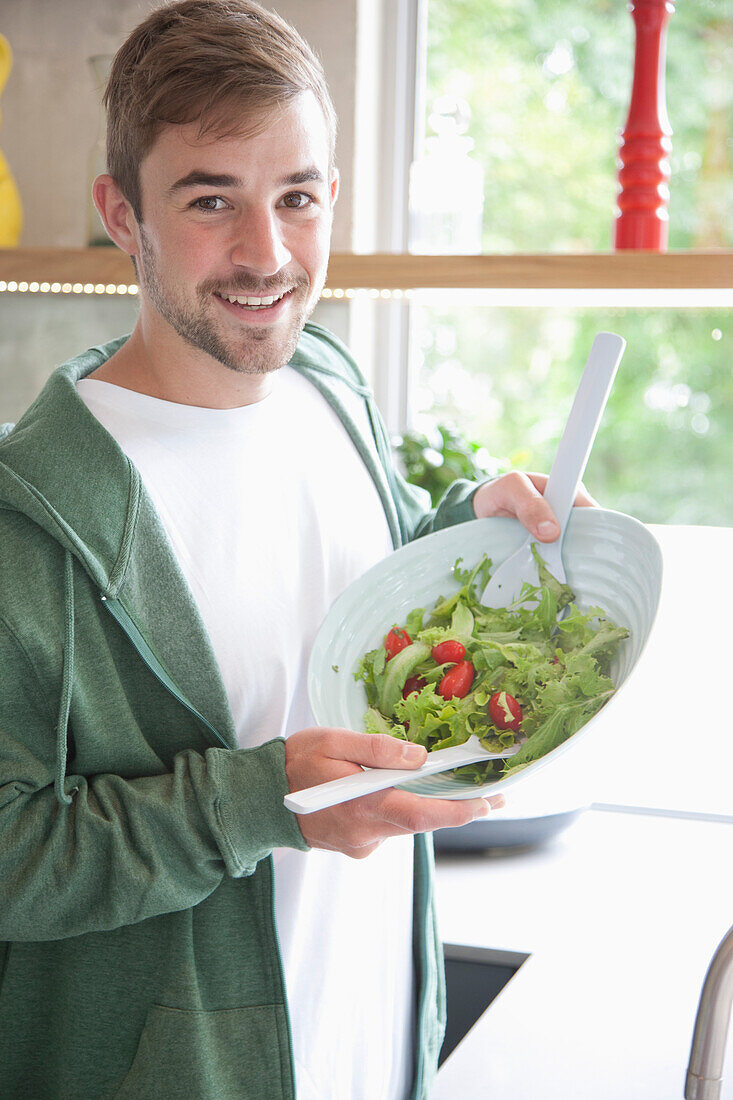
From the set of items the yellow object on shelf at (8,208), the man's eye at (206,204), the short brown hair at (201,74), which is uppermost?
the yellow object on shelf at (8,208)

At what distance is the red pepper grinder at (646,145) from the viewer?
4.39 ft

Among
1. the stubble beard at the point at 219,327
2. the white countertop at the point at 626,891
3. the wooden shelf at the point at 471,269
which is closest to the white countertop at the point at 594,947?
the white countertop at the point at 626,891

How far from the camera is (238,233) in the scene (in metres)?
0.91

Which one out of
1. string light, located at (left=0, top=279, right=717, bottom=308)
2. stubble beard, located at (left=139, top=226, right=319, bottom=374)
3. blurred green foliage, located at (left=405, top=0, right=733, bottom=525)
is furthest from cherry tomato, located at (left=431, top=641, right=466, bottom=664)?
blurred green foliage, located at (left=405, top=0, right=733, bottom=525)

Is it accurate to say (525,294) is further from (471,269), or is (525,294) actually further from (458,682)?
(458,682)

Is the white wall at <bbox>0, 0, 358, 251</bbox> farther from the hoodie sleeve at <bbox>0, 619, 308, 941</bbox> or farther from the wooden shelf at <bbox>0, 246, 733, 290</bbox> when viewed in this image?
the hoodie sleeve at <bbox>0, 619, 308, 941</bbox>

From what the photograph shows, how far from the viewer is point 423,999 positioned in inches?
42.4

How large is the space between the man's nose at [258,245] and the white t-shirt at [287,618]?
0.47 ft

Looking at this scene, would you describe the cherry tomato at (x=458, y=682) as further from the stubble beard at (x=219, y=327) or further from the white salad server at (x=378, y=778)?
the stubble beard at (x=219, y=327)

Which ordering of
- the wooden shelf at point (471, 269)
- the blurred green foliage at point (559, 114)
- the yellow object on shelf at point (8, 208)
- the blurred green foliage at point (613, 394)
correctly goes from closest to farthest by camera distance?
the wooden shelf at point (471, 269)
the yellow object on shelf at point (8, 208)
the blurred green foliage at point (559, 114)
the blurred green foliage at point (613, 394)

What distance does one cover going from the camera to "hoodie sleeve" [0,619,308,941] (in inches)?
32.3

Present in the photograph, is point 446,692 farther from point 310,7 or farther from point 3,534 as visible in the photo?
point 310,7

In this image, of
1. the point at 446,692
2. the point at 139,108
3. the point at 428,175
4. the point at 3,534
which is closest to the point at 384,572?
the point at 446,692

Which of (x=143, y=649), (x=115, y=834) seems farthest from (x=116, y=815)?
(x=143, y=649)
